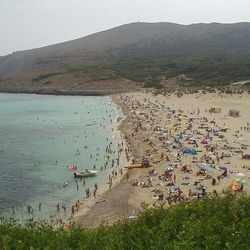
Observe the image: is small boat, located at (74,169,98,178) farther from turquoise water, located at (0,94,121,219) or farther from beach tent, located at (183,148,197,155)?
beach tent, located at (183,148,197,155)

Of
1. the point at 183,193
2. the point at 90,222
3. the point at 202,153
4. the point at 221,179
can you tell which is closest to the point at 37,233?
the point at 90,222

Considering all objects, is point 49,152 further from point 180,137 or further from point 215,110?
point 215,110

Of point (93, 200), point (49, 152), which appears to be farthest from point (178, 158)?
point (49, 152)

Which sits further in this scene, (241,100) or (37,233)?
(241,100)

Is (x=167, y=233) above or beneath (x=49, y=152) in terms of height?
above

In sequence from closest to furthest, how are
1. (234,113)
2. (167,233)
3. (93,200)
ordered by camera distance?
(167,233), (93,200), (234,113)

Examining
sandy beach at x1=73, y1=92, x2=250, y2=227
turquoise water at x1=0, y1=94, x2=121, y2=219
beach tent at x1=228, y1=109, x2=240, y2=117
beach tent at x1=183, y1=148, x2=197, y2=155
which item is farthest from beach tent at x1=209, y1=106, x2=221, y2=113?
beach tent at x1=183, y1=148, x2=197, y2=155

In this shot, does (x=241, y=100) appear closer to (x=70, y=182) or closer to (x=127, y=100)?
(x=127, y=100)
